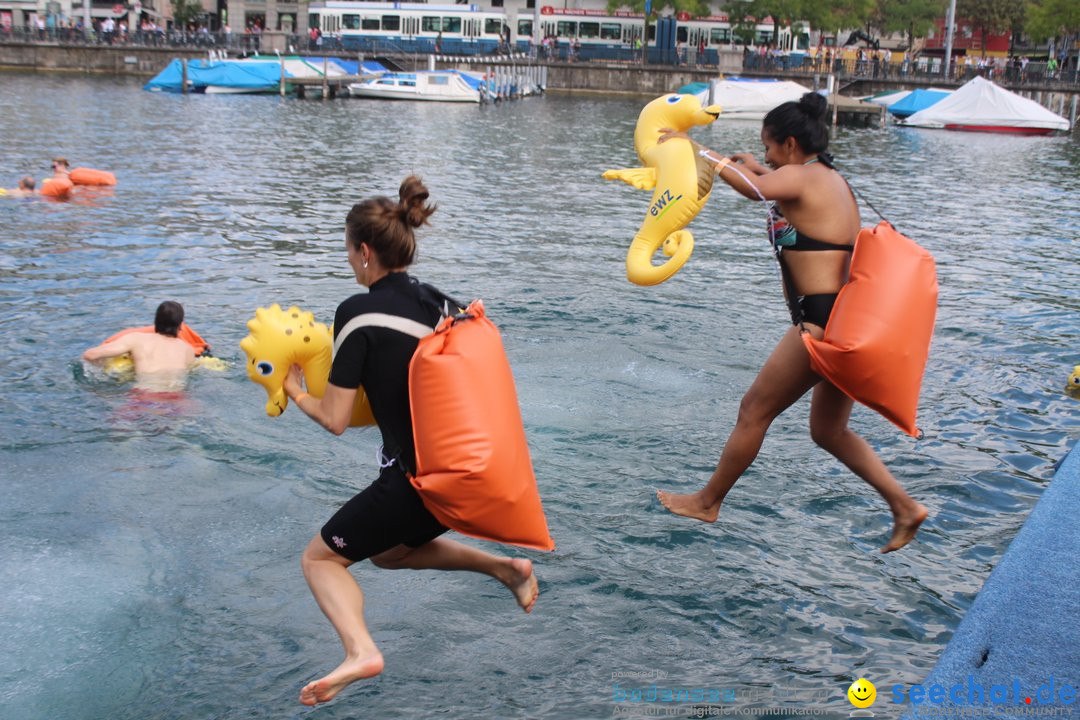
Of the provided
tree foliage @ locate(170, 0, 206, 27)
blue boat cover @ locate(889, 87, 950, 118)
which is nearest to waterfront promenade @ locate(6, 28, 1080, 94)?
blue boat cover @ locate(889, 87, 950, 118)

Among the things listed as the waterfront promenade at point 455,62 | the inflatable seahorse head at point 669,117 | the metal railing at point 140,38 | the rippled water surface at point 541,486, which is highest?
the metal railing at point 140,38

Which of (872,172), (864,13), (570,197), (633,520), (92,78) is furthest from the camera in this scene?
(864,13)

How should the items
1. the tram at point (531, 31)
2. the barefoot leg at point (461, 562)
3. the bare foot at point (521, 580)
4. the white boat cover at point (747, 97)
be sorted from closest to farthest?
1. the barefoot leg at point (461, 562)
2. the bare foot at point (521, 580)
3. the white boat cover at point (747, 97)
4. the tram at point (531, 31)

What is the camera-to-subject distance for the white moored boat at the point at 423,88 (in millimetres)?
53938

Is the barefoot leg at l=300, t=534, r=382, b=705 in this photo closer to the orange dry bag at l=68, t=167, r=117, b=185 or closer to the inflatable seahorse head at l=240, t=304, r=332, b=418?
the inflatable seahorse head at l=240, t=304, r=332, b=418

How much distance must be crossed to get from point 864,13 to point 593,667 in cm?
8613

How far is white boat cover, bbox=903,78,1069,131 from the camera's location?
4747cm

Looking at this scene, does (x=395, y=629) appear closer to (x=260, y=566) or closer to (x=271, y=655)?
(x=271, y=655)

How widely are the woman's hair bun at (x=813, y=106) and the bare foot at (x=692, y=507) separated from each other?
7.41 ft

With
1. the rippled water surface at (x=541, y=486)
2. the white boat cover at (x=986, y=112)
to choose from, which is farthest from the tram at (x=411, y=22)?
the rippled water surface at (x=541, y=486)

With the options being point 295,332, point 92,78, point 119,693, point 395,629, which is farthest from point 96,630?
point 92,78

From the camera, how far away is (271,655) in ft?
16.8

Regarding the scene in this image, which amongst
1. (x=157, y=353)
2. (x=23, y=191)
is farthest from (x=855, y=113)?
(x=157, y=353)

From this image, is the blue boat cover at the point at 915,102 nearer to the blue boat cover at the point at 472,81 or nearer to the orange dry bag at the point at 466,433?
the blue boat cover at the point at 472,81
